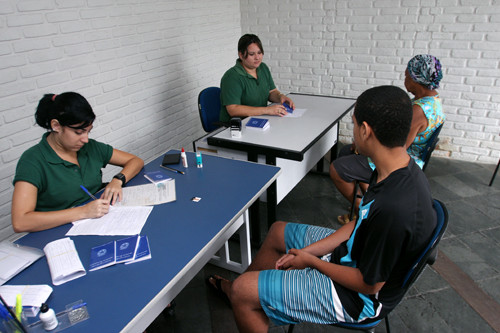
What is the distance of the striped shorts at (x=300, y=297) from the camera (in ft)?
4.18

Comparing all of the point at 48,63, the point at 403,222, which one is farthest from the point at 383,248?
the point at 48,63

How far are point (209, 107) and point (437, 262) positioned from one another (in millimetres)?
2112

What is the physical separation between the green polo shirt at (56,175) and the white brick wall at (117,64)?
0.82 m

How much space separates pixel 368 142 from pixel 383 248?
0.37m

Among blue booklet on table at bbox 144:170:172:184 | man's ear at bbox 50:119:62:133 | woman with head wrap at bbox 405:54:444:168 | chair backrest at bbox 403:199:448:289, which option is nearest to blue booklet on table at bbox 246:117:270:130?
blue booklet on table at bbox 144:170:172:184

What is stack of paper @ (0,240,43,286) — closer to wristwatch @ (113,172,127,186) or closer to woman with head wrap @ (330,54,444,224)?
wristwatch @ (113,172,127,186)

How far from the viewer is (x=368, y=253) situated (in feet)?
3.66

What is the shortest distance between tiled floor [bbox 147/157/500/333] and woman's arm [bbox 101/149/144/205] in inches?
31.5

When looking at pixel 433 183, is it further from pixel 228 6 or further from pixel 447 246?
pixel 228 6

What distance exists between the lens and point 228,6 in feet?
13.4

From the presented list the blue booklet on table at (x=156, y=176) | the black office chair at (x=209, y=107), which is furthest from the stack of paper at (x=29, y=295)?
the black office chair at (x=209, y=107)

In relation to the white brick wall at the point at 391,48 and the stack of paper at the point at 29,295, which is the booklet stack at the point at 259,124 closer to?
the stack of paper at the point at 29,295

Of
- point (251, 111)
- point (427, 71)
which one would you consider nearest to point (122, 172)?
point (251, 111)

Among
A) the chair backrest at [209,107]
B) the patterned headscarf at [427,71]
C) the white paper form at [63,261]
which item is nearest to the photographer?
the white paper form at [63,261]
